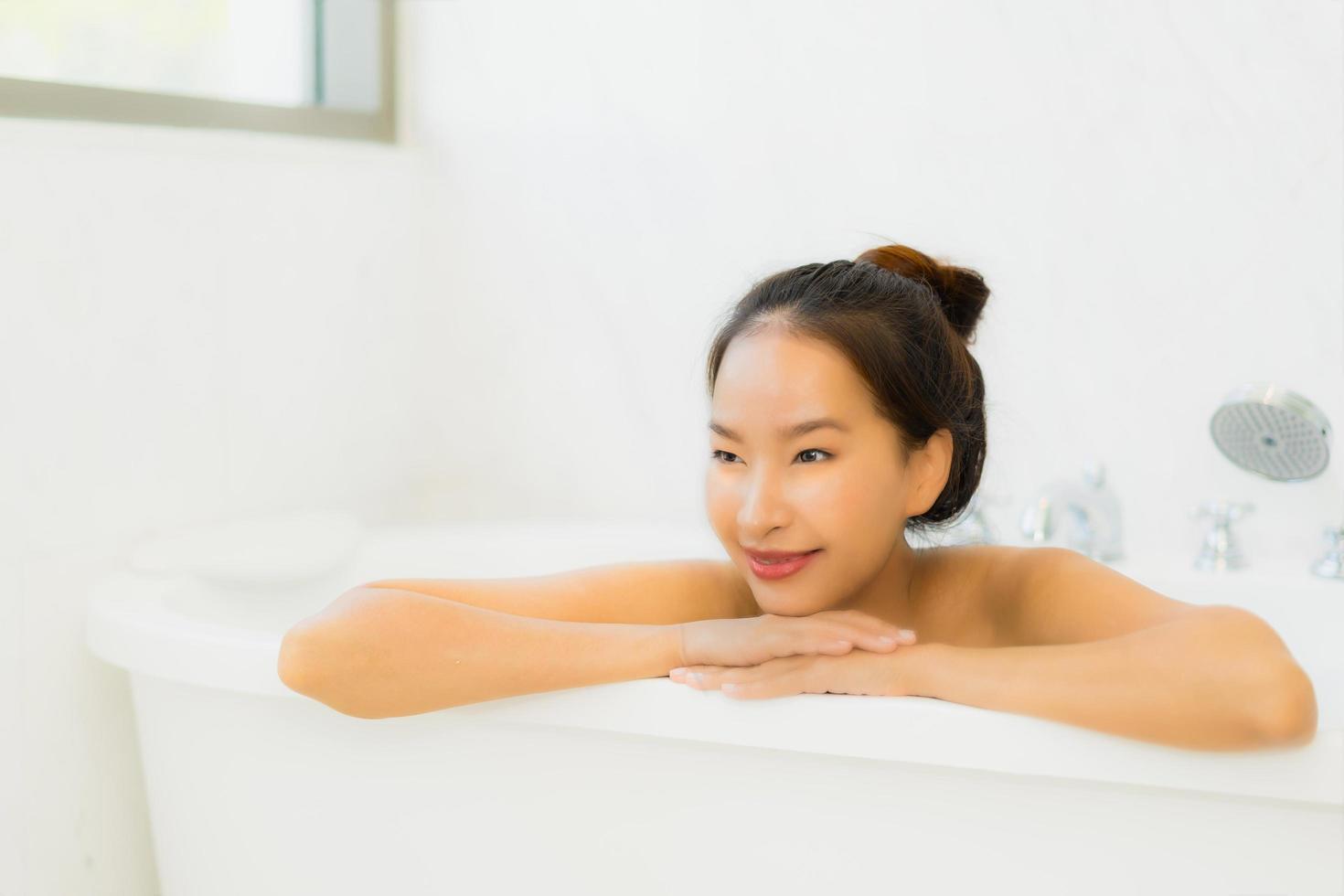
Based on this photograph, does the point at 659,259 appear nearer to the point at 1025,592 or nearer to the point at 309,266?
the point at 309,266

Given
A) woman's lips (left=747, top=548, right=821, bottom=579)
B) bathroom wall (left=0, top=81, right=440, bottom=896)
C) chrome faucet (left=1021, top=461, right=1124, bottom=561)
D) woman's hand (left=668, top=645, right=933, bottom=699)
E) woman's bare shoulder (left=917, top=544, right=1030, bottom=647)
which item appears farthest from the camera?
chrome faucet (left=1021, top=461, right=1124, bottom=561)

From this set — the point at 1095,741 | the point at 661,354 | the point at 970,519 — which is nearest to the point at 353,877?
the point at 1095,741

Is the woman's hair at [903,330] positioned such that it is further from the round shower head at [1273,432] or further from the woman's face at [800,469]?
the round shower head at [1273,432]

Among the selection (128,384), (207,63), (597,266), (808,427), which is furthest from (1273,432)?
(207,63)

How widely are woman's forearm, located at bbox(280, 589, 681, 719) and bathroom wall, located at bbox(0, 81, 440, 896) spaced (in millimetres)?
519

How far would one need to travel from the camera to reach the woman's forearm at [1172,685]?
34.8 inches

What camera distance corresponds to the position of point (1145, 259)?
1735 millimetres

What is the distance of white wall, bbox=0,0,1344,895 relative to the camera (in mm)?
1468

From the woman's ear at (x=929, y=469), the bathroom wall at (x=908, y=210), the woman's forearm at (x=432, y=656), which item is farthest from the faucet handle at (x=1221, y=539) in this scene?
the woman's forearm at (x=432, y=656)

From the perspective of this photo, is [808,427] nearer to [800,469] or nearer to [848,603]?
[800,469]

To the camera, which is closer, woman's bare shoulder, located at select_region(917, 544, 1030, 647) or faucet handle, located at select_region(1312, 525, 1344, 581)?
woman's bare shoulder, located at select_region(917, 544, 1030, 647)

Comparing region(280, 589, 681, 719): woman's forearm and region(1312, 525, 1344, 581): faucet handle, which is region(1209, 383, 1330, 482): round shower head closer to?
region(1312, 525, 1344, 581): faucet handle

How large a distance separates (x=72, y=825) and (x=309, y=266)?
803mm

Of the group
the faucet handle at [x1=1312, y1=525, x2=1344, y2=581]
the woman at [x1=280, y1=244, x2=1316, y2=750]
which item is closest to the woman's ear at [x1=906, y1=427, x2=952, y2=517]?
the woman at [x1=280, y1=244, x2=1316, y2=750]
